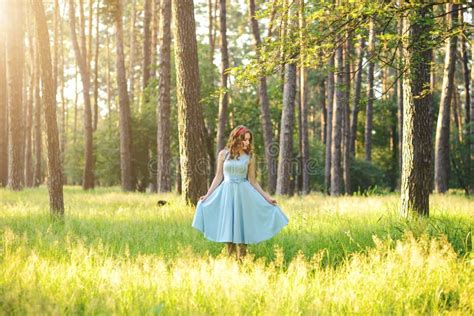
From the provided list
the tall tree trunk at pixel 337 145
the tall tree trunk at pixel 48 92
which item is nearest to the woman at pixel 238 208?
the tall tree trunk at pixel 48 92

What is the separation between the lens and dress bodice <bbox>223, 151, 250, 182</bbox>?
7.13 m

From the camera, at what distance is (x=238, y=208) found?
6.95 metres

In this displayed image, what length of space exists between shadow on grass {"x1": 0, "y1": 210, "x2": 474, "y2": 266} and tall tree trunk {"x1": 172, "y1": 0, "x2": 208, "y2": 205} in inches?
66.9

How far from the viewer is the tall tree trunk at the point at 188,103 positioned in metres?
11.2

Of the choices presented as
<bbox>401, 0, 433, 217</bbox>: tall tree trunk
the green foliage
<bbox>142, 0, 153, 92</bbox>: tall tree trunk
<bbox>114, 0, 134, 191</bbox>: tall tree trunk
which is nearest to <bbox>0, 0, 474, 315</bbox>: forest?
<bbox>401, 0, 433, 217</bbox>: tall tree trunk

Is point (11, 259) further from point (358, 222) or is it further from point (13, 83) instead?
point (13, 83)

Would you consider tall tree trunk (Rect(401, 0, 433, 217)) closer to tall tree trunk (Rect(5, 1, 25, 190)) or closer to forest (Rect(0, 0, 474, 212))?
forest (Rect(0, 0, 474, 212))

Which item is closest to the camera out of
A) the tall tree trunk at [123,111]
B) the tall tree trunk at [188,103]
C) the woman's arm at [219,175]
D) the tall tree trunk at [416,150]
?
the woman's arm at [219,175]

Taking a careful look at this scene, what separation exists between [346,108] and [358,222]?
17562 millimetres

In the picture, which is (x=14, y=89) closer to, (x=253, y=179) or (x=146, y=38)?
(x=146, y=38)

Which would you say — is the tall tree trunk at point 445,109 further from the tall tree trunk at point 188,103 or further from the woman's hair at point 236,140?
the woman's hair at point 236,140

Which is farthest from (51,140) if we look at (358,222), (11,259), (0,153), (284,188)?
(0,153)

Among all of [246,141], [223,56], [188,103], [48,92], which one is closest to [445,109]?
[223,56]

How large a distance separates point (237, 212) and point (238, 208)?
61 millimetres
